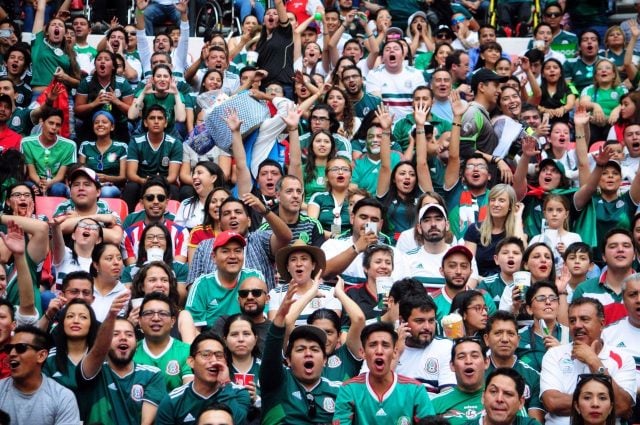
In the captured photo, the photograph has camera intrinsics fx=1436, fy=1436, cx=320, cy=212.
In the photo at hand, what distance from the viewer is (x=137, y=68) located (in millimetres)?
16641

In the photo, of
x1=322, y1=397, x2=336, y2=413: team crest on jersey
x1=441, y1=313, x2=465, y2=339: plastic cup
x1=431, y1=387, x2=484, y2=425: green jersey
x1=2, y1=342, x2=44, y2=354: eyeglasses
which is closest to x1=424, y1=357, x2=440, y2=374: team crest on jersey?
x1=441, y1=313, x2=465, y2=339: plastic cup

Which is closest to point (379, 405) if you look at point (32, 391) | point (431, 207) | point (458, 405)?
point (458, 405)

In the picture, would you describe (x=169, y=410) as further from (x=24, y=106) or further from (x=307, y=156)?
(x=24, y=106)

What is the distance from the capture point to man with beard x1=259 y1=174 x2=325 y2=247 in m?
11.7

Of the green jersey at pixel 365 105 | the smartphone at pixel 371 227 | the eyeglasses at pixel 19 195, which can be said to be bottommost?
the smartphone at pixel 371 227

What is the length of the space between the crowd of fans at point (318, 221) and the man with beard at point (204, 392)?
0.02m

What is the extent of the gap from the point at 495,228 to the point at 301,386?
11.3 feet

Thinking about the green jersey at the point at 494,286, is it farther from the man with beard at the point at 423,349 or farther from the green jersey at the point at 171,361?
the green jersey at the point at 171,361

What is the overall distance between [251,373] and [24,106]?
7336 mm

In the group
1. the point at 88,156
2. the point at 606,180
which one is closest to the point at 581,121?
the point at 606,180

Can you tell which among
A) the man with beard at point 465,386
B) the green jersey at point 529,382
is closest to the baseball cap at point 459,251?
the green jersey at point 529,382

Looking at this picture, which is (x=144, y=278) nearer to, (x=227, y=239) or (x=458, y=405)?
(x=227, y=239)

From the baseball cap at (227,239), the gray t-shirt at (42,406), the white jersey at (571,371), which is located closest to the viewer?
the gray t-shirt at (42,406)

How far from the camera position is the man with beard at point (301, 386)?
358 inches
